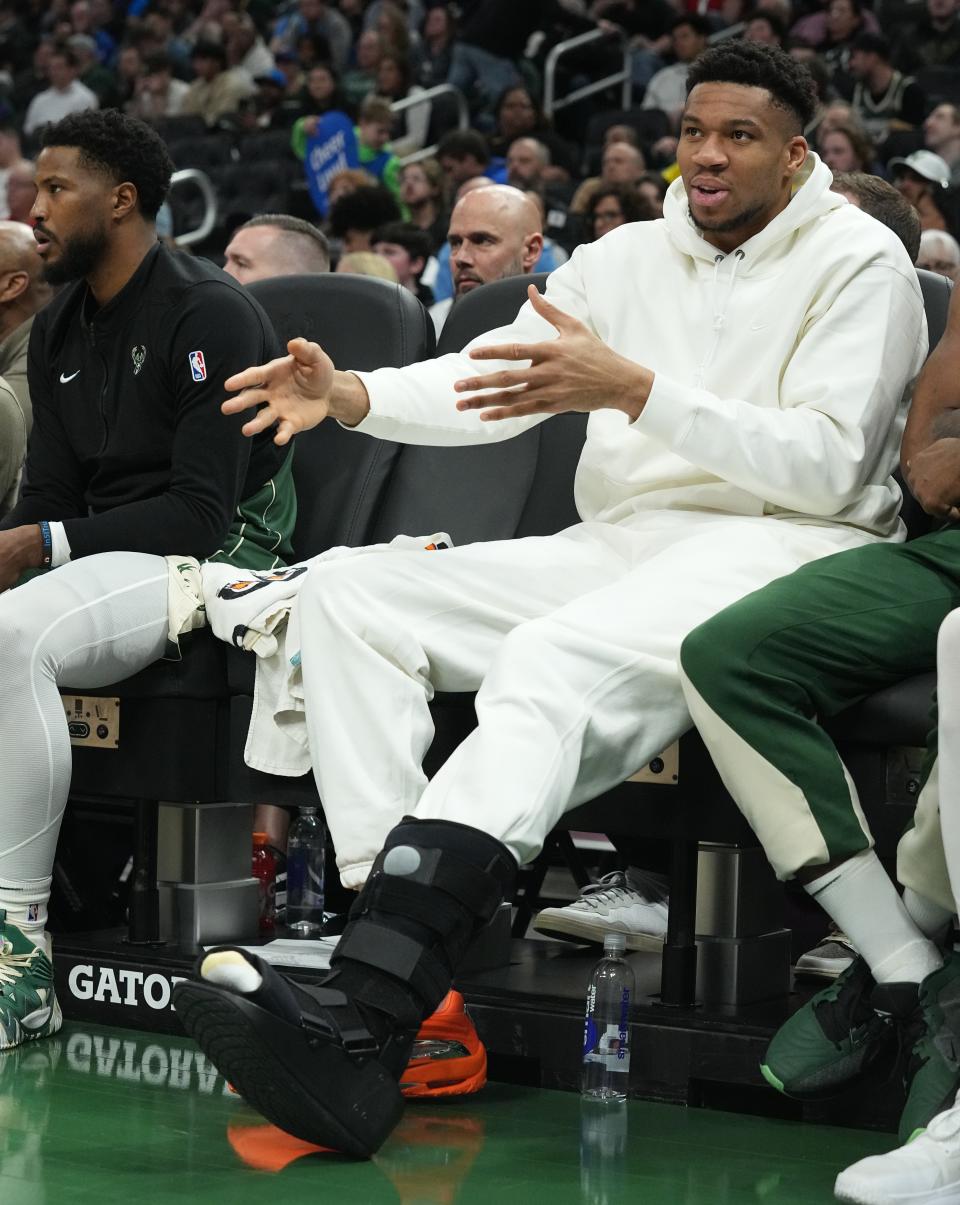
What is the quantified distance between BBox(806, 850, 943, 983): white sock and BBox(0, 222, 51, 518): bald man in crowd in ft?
6.30

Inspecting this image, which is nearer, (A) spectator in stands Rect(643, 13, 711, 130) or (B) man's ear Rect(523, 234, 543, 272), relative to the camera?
(B) man's ear Rect(523, 234, 543, 272)

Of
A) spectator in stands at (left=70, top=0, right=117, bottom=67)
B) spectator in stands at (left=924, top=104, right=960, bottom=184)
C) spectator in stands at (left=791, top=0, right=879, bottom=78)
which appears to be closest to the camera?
spectator in stands at (left=924, top=104, right=960, bottom=184)

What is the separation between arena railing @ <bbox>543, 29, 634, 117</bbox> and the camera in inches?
407

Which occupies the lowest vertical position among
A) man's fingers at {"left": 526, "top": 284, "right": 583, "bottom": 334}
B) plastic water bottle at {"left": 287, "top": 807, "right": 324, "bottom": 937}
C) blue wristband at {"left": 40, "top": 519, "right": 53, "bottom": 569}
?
plastic water bottle at {"left": 287, "top": 807, "right": 324, "bottom": 937}

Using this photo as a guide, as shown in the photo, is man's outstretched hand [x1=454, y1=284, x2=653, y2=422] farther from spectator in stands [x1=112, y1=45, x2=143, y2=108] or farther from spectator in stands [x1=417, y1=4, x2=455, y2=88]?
spectator in stands [x1=112, y1=45, x2=143, y2=108]

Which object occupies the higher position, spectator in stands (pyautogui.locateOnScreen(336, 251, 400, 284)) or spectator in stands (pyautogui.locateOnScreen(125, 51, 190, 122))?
spectator in stands (pyautogui.locateOnScreen(125, 51, 190, 122))

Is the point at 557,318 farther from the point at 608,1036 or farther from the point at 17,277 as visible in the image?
the point at 17,277

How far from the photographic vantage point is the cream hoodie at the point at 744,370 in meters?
2.51

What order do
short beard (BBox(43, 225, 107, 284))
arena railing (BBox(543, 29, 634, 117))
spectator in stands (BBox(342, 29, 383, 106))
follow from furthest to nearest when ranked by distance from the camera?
spectator in stands (BBox(342, 29, 383, 106)) < arena railing (BBox(543, 29, 634, 117)) < short beard (BBox(43, 225, 107, 284))

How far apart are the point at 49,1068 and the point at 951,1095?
4.18ft

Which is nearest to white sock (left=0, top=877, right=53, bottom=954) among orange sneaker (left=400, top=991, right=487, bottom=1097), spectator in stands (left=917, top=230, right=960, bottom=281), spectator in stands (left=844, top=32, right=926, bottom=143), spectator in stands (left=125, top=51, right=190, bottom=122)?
orange sneaker (left=400, top=991, right=487, bottom=1097)

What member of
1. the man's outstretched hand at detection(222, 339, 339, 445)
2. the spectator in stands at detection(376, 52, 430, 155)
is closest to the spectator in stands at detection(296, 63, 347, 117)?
the spectator in stands at detection(376, 52, 430, 155)

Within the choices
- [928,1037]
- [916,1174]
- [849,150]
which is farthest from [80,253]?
[849,150]

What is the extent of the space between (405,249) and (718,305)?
347cm
